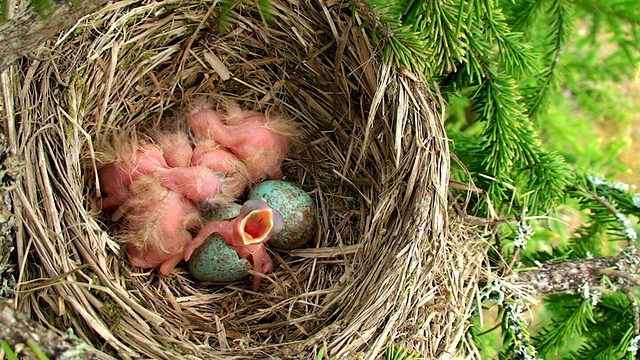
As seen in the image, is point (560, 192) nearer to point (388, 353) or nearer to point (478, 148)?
point (478, 148)

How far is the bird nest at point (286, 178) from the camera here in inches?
48.0

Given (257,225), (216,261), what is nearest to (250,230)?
(257,225)

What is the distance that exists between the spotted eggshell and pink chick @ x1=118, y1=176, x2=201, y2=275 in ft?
0.15

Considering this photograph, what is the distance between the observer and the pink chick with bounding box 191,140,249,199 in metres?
1.66

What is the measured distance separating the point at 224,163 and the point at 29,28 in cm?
82

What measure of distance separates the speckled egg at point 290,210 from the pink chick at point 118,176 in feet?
1.01

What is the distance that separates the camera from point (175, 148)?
163 centimetres

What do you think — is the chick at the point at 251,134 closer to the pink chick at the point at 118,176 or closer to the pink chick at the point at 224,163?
the pink chick at the point at 224,163

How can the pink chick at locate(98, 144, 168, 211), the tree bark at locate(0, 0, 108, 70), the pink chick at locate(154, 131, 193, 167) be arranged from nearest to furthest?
1. the tree bark at locate(0, 0, 108, 70)
2. the pink chick at locate(98, 144, 168, 211)
3. the pink chick at locate(154, 131, 193, 167)

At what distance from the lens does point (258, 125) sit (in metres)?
1.68

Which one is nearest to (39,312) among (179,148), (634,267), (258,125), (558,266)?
(179,148)

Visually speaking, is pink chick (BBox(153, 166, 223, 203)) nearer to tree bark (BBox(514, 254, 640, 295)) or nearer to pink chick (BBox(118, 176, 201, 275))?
pink chick (BBox(118, 176, 201, 275))

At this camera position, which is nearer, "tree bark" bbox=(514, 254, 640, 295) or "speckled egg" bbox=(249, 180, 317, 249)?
"tree bark" bbox=(514, 254, 640, 295)

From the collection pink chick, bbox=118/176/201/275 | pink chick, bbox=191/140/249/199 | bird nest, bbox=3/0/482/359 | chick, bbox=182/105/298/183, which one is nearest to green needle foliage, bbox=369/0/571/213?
bird nest, bbox=3/0/482/359
